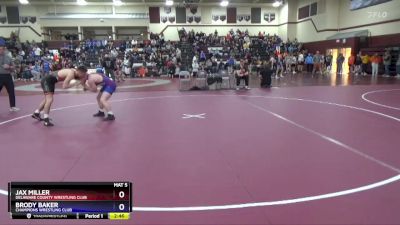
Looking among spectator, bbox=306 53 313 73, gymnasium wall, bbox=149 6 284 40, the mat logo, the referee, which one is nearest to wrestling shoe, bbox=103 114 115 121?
the referee

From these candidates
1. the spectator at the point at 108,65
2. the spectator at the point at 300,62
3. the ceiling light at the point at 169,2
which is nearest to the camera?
the spectator at the point at 108,65

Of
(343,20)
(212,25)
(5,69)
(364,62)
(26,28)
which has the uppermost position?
(212,25)

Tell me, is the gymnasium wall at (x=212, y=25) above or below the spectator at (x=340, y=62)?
above

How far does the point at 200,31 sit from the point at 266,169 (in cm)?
3234

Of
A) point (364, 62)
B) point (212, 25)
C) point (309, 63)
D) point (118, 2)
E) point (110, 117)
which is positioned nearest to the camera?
point (110, 117)

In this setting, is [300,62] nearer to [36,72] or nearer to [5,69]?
[36,72]

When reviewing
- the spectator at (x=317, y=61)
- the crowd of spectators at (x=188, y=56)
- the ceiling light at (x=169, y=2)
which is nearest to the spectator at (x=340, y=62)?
the crowd of spectators at (x=188, y=56)

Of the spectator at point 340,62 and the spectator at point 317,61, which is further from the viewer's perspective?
the spectator at point 317,61

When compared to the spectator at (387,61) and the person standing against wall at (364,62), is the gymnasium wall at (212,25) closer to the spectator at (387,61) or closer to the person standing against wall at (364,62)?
the person standing against wall at (364,62)
